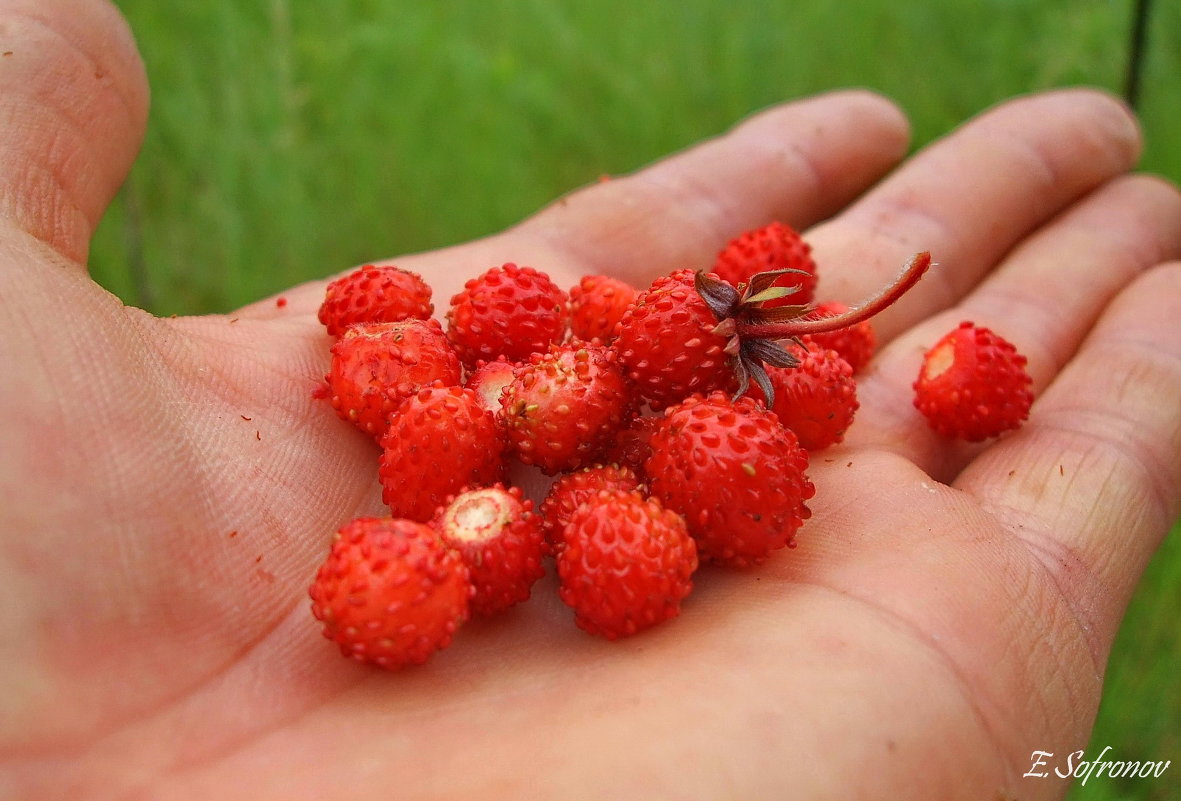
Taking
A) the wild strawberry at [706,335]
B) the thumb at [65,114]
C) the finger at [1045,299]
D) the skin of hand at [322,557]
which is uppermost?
the thumb at [65,114]

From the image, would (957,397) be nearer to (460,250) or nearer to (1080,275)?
(1080,275)

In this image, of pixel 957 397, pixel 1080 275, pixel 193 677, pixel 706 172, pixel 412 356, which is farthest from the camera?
pixel 706 172

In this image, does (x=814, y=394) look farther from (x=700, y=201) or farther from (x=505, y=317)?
(x=700, y=201)

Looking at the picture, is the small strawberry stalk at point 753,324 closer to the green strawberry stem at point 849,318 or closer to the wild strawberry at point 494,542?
the green strawberry stem at point 849,318

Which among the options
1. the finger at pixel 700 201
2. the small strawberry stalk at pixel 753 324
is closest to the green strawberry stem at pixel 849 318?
the small strawberry stalk at pixel 753 324

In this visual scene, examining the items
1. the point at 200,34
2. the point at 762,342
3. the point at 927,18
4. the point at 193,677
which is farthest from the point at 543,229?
the point at 927,18

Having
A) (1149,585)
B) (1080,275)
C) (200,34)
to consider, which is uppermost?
(200,34)

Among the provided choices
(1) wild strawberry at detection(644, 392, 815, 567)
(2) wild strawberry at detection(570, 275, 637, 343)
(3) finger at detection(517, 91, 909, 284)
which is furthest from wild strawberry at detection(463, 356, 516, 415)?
(3) finger at detection(517, 91, 909, 284)

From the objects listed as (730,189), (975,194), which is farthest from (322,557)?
(975,194)
